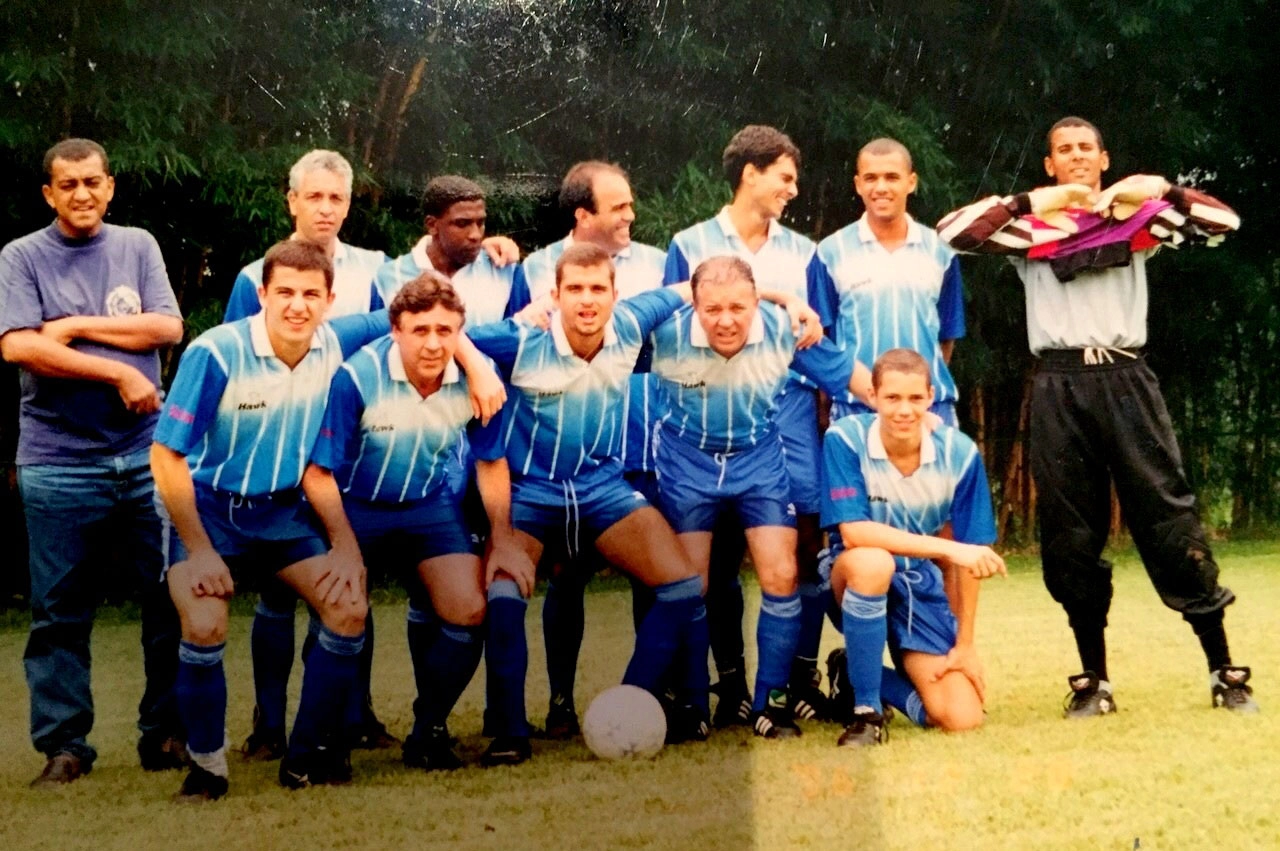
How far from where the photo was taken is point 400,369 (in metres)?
4.21

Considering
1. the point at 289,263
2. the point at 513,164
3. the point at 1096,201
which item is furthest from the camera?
the point at 513,164

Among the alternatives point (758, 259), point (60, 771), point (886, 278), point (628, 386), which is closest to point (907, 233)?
point (886, 278)

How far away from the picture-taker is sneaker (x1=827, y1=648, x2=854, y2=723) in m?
4.59

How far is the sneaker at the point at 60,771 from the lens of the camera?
4.13 metres

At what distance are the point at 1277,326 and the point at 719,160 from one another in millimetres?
4848

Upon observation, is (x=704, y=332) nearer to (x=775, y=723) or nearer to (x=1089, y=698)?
(x=775, y=723)

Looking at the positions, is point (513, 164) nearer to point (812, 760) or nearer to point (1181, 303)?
point (812, 760)

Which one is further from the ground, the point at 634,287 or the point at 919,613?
the point at 634,287

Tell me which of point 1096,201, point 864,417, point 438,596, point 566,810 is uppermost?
point 1096,201

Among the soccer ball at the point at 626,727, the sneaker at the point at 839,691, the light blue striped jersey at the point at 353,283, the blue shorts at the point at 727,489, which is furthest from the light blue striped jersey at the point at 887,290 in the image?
the light blue striped jersey at the point at 353,283

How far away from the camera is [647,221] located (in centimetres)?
841

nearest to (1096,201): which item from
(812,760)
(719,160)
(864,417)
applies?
(864,417)

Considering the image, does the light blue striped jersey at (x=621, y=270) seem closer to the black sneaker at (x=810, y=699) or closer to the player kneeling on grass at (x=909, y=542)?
the player kneeling on grass at (x=909, y=542)

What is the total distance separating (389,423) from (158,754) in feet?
3.74
